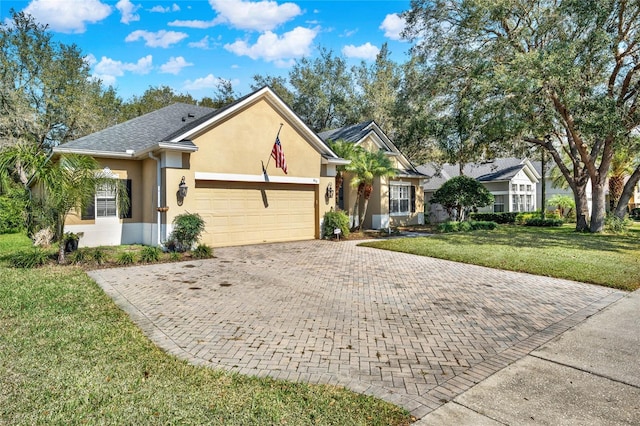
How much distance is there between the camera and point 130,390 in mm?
3359

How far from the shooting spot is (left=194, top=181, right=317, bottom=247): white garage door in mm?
13047

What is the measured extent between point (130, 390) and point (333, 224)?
40.9 feet

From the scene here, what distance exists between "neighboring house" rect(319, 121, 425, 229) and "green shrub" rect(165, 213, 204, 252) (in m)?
9.17

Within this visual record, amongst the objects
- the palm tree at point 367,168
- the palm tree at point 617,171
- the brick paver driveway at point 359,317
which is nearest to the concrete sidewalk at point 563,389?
the brick paver driveway at point 359,317

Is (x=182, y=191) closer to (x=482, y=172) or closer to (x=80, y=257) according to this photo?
(x=80, y=257)

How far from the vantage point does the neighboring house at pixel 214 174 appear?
12227 millimetres

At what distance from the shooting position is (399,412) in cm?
308

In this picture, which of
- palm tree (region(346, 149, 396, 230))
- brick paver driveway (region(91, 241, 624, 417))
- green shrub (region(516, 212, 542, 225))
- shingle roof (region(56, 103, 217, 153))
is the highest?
shingle roof (region(56, 103, 217, 153))

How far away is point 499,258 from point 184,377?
986 centimetres

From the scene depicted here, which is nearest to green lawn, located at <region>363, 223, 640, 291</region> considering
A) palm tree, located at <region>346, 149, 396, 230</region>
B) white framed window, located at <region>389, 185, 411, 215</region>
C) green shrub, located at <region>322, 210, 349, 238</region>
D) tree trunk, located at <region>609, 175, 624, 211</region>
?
green shrub, located at <region>322, 210, 349, 238</region>

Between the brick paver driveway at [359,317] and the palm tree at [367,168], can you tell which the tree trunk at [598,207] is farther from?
the brick paver driveway at [359,317]

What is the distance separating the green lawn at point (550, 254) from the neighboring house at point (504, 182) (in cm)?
1227

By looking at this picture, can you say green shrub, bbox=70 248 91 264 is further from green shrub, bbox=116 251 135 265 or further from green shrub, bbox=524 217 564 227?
green shrub, bbox=524 217 564 227

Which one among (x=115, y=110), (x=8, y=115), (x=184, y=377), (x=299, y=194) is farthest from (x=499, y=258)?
(x=115, y=110)
